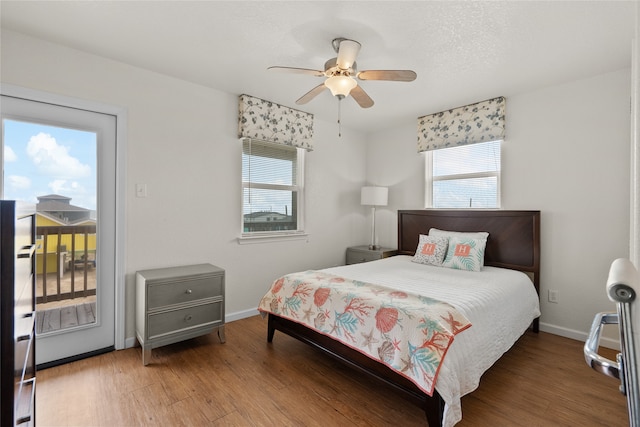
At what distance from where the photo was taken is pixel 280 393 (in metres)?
2.03

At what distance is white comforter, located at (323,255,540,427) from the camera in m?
1.65

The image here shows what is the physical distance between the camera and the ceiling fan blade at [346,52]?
2027 mm

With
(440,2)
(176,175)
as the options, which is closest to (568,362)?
(440,2)

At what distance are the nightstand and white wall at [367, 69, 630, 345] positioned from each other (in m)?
1.49

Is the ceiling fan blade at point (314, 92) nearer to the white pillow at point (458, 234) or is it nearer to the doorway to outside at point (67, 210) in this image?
the doorway to outside at point (67, 210)

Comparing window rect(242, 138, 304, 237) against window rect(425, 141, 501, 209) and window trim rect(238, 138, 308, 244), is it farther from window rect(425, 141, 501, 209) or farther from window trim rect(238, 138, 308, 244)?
window rect(425, 141, 501, 209)

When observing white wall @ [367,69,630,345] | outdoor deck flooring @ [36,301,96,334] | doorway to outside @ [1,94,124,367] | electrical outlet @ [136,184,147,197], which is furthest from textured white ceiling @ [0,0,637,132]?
outdoor deck flooring @ [36,301,96,334]

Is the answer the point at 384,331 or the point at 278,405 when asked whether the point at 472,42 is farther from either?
the point at 278,405

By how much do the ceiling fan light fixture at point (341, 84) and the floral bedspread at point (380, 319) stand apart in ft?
4.75

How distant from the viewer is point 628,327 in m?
0.46

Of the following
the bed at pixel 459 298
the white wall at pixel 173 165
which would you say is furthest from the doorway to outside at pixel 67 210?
the bed at pixel 459 298

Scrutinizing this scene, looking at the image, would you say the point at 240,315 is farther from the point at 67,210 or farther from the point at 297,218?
the point at 67,210

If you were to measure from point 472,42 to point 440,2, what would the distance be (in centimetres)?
57

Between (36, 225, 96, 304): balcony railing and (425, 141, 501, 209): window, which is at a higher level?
(425, 141, 501, 209): window
